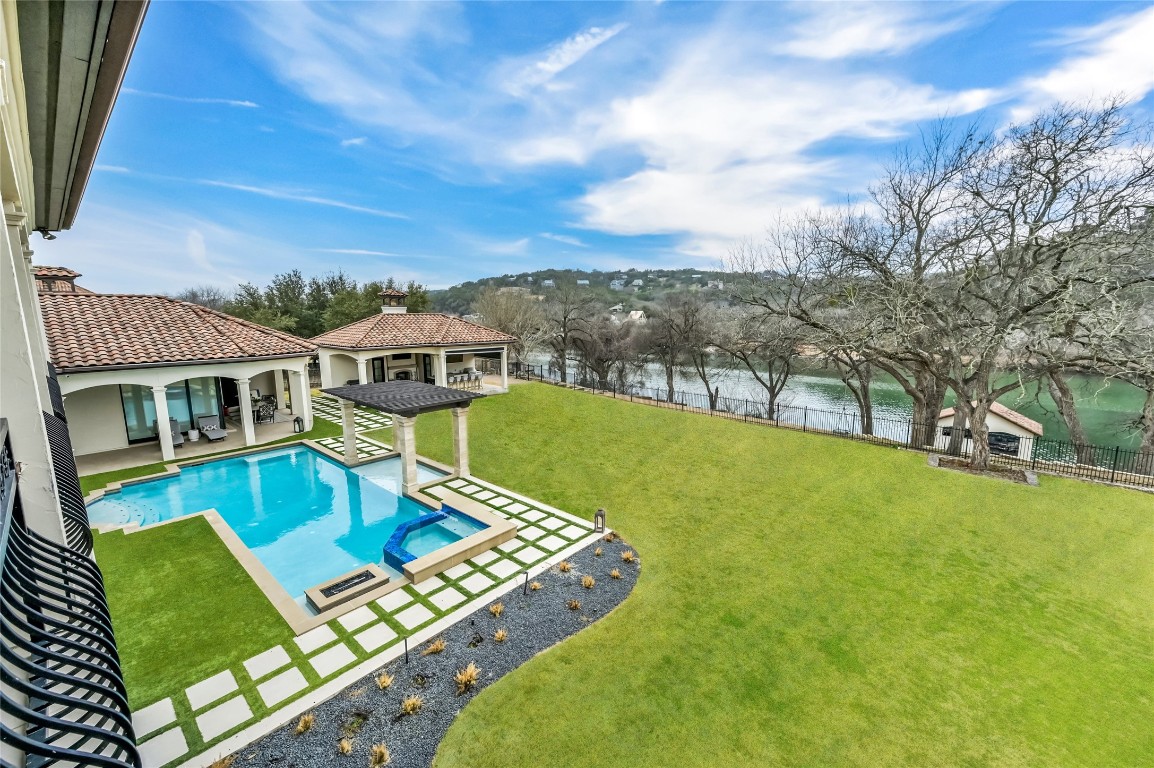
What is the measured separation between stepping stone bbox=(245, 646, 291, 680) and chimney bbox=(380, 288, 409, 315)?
70.7ft

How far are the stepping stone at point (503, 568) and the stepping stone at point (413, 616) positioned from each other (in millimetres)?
1388

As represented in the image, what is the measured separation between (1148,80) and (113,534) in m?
26.1

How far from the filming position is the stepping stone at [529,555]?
8580 mm

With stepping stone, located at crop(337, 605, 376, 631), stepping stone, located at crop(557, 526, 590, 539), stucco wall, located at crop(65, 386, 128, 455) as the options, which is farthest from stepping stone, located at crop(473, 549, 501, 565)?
stucco wall, located at crop(65, 386, 128, 455)

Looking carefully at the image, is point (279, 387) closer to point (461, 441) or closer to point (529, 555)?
point (461, 441)

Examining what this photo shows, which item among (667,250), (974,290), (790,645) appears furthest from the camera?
(667,250)

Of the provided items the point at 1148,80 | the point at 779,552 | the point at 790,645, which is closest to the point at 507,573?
the point at 790,645

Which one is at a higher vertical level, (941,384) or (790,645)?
(941,384)

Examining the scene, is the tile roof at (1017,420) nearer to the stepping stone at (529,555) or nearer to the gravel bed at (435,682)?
the stepping stone at (529,555)

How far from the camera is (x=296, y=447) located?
15.8m

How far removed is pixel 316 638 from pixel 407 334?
17.9 m

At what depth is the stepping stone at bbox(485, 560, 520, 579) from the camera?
26.6ft

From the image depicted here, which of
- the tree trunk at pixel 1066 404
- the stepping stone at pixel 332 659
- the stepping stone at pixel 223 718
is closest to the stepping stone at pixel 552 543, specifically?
the stepping stone at pixel 332 659

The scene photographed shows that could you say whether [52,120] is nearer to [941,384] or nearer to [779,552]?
[779,552]
